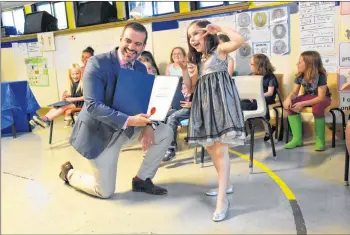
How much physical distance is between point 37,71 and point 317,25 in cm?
498

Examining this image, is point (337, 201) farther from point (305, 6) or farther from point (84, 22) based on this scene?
point (84, 22)

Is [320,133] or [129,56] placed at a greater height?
[129,56]

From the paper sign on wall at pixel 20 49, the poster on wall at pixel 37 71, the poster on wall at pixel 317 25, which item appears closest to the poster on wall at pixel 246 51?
the poster on wall at pixel 317 25

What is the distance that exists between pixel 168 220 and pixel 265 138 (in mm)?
2100

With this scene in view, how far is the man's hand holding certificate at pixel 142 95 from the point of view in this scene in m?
2.07

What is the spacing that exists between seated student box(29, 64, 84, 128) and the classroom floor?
1.05 metres

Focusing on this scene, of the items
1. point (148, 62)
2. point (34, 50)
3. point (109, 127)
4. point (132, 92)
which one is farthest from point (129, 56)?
point (34, 50)

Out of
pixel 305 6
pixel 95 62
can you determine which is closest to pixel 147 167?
pixel 95 62

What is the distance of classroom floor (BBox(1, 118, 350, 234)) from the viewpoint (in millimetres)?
1911

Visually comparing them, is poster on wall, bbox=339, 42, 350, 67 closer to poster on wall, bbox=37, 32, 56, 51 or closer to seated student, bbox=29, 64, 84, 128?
seated student, bbox=29, 64, 84, 128

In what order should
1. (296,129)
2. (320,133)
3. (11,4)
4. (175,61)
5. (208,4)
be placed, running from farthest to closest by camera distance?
(11,4) < (208,4) < (175,61) < (296,129) < (320,133)

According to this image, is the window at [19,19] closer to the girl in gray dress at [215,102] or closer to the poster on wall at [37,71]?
the poster on wall at [37,71]

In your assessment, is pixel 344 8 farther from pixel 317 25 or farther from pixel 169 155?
pixel 169 155

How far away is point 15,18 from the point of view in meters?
7.29
